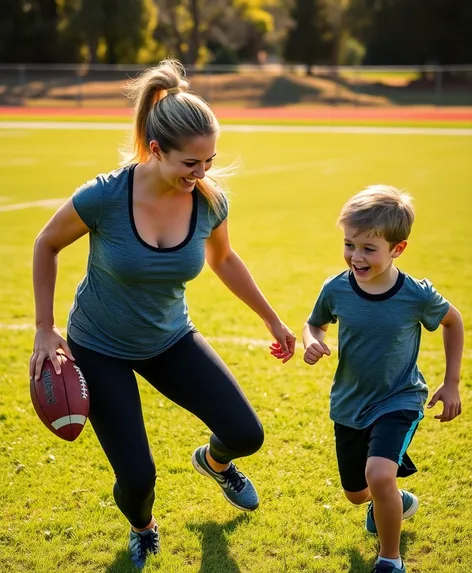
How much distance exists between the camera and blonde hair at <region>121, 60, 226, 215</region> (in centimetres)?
365

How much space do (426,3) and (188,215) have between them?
5541 cm

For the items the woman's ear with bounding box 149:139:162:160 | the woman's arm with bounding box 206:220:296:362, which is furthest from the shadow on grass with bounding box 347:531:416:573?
the woman's ear with bounding box 149:139:162:160

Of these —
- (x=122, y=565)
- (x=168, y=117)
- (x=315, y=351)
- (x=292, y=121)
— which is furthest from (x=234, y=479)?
(x=292, y=121)

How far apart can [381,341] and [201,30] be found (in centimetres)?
5872

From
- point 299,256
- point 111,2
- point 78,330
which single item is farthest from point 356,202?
point 111,2

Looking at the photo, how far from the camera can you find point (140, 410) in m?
3.86

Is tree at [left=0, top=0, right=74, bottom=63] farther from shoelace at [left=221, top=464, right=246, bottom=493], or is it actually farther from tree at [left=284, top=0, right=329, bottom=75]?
shoelace at [left=221, top=464, right=246, bottom=493]

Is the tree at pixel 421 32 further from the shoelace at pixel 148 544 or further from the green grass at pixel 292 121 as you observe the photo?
the shoelace at pixel 148 544

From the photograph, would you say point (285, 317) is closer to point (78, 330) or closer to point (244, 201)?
point (78, 330)

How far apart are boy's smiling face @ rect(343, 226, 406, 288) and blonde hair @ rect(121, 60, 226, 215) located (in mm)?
759

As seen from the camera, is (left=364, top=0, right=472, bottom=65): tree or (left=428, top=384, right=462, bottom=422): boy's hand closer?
(left=428, top=384, right=462, bottom=422): boy's hand

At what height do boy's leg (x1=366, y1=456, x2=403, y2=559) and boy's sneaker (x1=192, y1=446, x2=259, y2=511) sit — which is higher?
boy's leg (x1=366, y1=456, x2=403, y2=559)

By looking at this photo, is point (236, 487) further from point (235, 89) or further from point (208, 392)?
point (235, 89)

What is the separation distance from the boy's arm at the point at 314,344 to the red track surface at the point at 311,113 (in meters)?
32.0
